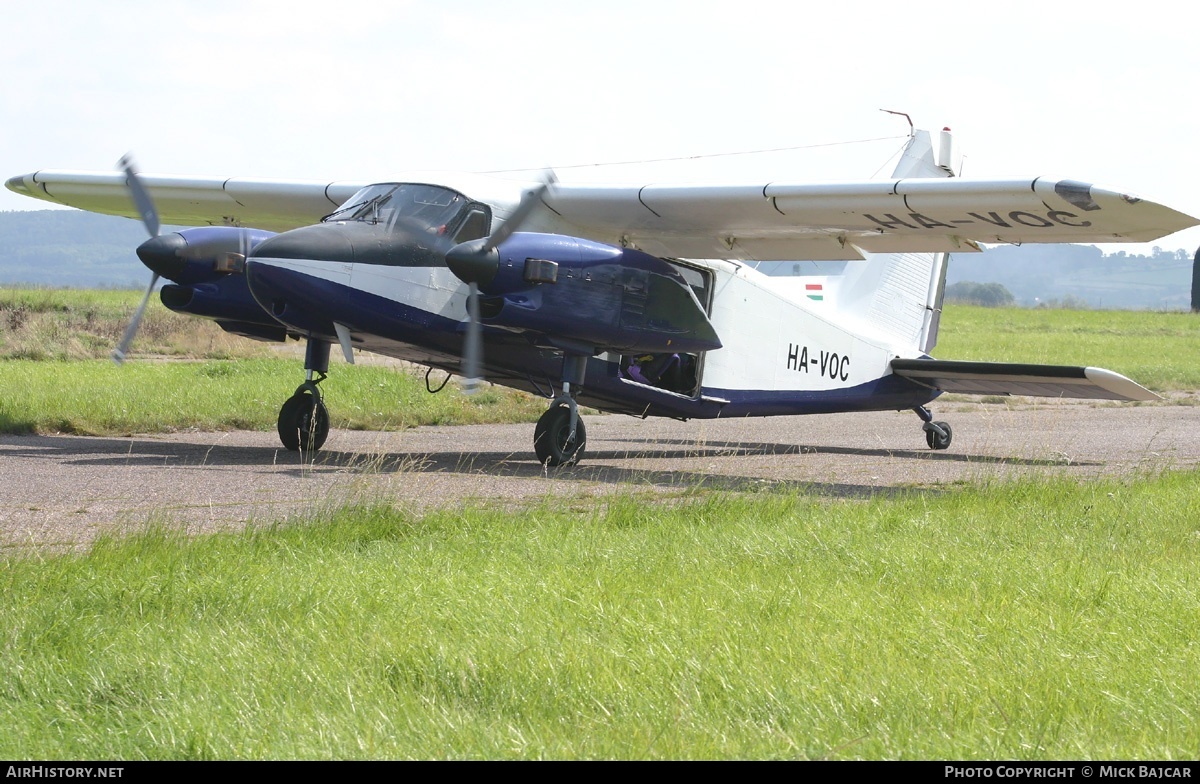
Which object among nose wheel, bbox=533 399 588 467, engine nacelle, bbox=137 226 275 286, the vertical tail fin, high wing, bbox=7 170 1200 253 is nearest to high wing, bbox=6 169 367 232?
high wing, bbox=7 170 1200 253

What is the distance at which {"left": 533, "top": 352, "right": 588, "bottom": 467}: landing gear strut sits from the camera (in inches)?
480

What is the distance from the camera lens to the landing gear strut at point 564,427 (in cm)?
1219

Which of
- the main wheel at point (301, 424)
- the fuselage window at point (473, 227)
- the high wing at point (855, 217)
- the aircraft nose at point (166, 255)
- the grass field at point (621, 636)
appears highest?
the high wing at point (855, 217)

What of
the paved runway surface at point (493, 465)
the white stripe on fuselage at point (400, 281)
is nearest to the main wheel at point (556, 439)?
the paved runway surface at point (493, 465)

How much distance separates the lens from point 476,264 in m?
10.9

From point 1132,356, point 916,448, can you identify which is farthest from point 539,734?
point 1132,356

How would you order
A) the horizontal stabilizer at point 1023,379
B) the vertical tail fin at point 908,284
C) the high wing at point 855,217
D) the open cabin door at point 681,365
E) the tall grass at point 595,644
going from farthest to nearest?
the vertical tail fin at point 908,284, the open cabin door at point 681,365, the horizontal stabilizer at point 1023,379, the high wing at point 855,217, the tall grass at point 595,644

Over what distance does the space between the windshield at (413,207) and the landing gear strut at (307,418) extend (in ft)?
5.73

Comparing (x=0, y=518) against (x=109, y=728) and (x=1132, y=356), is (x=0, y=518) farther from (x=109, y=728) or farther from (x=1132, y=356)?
(x=1132, y=356)

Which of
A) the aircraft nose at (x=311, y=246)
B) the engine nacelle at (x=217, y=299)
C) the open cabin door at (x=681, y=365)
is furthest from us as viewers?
the open cabin door at (x=681, y=365)

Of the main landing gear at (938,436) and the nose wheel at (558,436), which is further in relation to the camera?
the main landing gear at (938,436)

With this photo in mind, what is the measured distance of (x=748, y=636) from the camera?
4867mm

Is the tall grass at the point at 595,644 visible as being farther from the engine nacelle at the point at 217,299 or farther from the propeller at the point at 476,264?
the engine nacelle at the point at 217,299

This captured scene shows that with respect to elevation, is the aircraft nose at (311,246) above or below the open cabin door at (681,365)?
above
